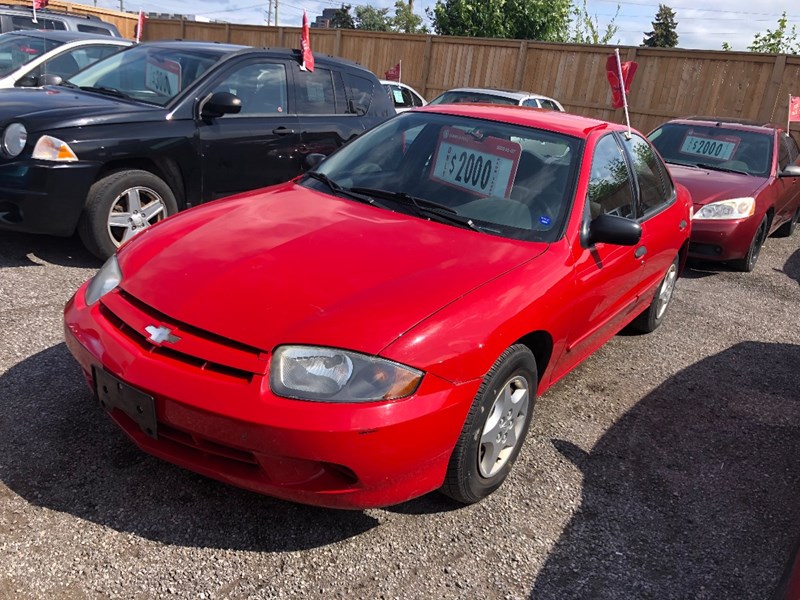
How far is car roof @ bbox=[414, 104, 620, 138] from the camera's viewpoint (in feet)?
12.0

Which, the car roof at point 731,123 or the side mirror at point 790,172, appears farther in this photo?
the car roof at point 731,123

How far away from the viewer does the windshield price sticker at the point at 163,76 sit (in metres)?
5.45

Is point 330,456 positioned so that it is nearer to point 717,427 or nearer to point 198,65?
point 717,427

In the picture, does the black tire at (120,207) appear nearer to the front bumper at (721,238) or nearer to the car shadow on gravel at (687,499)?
the car shadow on gravel at (687,499)

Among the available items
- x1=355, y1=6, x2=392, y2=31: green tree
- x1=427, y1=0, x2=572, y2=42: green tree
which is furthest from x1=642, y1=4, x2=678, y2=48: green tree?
x1=427, y1=0, x2=572, y2=42: green tree

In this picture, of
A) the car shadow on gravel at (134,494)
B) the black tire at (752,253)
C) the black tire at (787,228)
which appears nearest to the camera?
the car shadow on gravel at (134,494)

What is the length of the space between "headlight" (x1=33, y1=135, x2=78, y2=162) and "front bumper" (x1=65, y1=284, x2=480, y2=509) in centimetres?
262

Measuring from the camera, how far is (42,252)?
206 inches

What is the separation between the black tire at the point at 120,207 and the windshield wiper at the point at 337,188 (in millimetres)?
1789

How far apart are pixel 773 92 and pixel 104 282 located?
1491cm

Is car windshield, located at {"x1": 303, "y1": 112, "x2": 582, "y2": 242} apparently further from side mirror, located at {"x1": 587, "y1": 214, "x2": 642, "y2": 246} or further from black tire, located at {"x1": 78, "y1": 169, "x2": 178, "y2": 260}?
black tire, located at {"x1": 78, "y1": 169, "x2": 178, "y2": 260}

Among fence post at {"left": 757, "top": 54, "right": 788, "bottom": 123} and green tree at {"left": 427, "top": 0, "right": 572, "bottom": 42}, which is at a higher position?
green tree at {"left": 427, "top": 0, "right": 572, "bottom": 42}

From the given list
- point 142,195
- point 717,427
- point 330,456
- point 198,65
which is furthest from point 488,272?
point 198,65

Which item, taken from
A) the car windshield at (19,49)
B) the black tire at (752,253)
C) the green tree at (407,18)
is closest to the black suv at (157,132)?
the car windshield at (19,49)
